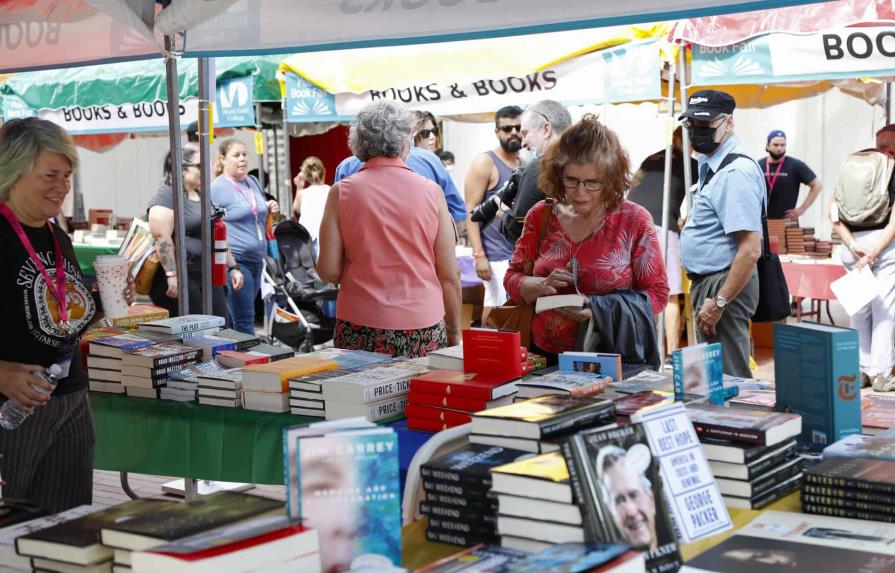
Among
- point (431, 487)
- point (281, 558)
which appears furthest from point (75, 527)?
point (431, 487)

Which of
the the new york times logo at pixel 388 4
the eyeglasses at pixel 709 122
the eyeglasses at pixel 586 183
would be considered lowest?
the eyeglasses at pixel 586 183

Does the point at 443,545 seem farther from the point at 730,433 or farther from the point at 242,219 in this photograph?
the point at 242,219

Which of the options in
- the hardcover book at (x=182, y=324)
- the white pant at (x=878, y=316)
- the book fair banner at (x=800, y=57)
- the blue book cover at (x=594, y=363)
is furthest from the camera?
the white pant at (x=878, y=316)

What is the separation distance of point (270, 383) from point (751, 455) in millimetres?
1495

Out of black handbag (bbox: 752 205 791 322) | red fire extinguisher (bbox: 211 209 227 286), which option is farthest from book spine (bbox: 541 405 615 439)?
red fire extinguisher (bbox: 211 209 227 286)

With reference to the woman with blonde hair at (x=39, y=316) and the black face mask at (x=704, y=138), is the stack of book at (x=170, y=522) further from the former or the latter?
the black face mask at (x=704, y=138)

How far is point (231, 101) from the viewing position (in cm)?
869

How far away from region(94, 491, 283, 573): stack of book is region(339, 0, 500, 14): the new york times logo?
1.71 meters

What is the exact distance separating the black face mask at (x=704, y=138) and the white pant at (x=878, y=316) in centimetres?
277

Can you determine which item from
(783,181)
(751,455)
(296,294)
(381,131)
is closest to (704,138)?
(381,131)

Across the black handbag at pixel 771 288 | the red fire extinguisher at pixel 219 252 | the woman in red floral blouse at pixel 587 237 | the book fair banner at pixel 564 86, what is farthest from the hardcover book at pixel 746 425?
the book fair banner at pixel 564 86

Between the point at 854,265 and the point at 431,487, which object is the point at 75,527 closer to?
the point at 431,487

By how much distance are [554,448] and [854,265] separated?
5.64 m

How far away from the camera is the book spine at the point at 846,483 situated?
177cm
